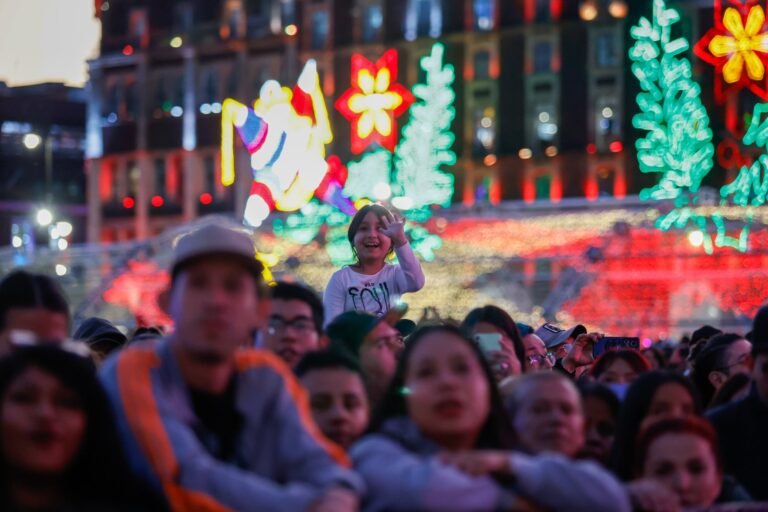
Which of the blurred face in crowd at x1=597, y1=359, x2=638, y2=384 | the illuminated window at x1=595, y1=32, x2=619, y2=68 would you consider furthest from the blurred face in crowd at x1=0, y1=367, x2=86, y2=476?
the illuminated window at x1=595, y1=32, x2=619, y2=68

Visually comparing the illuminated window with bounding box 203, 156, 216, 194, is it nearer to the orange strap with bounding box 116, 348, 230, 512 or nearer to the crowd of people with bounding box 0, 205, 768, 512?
the crowd of people with bounding box 0, 205, 768, 512

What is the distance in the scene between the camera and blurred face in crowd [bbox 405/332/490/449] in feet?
15.6

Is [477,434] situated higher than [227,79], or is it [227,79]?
[227,79]

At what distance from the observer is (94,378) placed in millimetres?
4336

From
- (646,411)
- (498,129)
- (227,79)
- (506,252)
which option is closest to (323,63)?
(227,79)

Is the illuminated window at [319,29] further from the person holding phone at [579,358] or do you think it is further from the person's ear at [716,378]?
the person's ear at [716,378]

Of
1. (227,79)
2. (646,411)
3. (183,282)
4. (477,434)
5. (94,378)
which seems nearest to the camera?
(94,378)

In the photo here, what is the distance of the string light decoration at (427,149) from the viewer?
146ft

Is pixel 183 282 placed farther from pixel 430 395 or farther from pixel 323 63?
pixel 323 63

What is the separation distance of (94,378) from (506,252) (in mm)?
34860

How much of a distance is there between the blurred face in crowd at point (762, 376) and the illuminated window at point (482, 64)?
4628 centimetres

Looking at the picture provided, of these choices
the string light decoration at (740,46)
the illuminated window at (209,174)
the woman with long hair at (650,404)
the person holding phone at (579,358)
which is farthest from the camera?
the illuminated window at (209,174)

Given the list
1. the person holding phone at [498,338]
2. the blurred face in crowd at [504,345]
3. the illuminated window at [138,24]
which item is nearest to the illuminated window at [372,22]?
the illuminated window at [138,24]

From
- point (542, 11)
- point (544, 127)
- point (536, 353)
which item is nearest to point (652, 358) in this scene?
point (536, 353)
